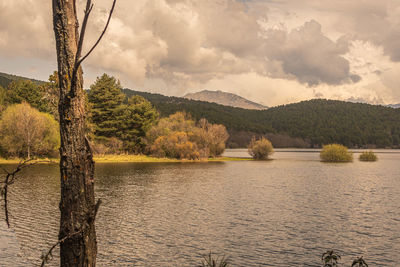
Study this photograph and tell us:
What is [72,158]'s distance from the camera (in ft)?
17.6

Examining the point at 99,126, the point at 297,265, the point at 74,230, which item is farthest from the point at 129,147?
the point at 74,230

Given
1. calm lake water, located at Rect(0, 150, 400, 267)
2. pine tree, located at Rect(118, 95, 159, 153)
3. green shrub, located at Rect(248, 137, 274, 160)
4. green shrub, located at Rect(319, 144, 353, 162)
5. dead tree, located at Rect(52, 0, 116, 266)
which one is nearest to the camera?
dead tree, located at Rect(52, 0, 116, 266)

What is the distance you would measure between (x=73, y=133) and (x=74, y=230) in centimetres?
157

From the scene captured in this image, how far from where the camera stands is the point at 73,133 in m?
5.40

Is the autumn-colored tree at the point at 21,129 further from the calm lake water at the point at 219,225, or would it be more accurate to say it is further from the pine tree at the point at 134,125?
the calm lake water at the point at 219,225

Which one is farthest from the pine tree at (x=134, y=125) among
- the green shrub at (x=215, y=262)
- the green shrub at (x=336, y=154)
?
the green shrub at (x=215, y=262)

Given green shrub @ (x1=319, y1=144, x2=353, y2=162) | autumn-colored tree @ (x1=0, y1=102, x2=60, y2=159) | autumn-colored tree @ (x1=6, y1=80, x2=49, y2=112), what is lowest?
green shrub @ (x1=319, y1=144, x2=353, y2=162)

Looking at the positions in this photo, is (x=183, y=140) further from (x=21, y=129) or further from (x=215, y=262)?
(x=215, y=262)

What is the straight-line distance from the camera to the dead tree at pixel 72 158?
537cm

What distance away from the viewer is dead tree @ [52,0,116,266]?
17.6 feet

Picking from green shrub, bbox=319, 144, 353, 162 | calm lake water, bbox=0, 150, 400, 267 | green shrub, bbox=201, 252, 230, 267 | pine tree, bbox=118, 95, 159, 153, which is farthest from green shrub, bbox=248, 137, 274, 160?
green shrub, bbox=201, 252, 230, 267

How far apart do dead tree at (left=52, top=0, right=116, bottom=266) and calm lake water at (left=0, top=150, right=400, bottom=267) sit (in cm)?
955

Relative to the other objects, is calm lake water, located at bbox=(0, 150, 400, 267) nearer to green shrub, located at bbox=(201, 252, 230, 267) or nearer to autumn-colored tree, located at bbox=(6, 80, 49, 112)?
green shrub, located at bbox=(201, 252, 230, 267)

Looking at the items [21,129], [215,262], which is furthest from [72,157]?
[21,129]
